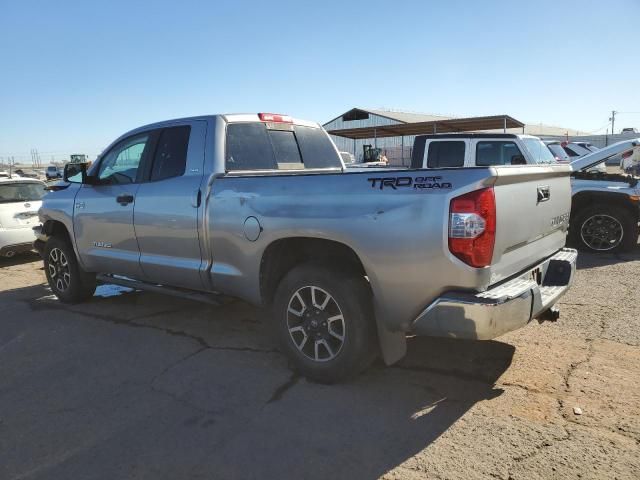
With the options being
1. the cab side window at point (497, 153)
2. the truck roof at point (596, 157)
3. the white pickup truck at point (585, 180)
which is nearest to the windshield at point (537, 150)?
the white pickup truck at point (585, 180)

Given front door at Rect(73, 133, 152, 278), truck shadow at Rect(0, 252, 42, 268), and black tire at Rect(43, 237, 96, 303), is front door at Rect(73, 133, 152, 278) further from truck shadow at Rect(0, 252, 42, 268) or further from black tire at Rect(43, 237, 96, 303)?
truck shadow at Rect(0, 252, 42, 268)

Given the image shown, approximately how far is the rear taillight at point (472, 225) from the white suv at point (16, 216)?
8121 mm

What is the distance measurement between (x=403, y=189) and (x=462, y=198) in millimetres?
357

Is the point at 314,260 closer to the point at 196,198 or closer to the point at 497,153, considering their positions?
the point at 196,198

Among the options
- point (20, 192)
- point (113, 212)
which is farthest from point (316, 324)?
point (20, 192)

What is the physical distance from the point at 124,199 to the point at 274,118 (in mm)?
1696

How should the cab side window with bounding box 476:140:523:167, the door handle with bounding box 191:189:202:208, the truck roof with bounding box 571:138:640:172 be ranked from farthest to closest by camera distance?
the cab side window with bounding box 476:140:523:167
the truck roof with bounding box 571:138:640:172
the door handle with bounding box 191:189:202:208

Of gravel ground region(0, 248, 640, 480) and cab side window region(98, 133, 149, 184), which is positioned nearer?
gravel ground region(0, 248, 640, 480)

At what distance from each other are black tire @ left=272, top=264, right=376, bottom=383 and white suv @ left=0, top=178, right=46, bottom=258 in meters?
6.65

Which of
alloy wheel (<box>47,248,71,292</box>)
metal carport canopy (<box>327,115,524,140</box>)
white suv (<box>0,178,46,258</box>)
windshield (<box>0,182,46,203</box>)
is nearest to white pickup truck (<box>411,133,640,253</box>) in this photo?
alloy wheel (<box>47,248,71,292</box>)

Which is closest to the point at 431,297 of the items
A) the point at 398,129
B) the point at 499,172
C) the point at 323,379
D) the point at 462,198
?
the point at 462,198

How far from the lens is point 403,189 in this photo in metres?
2.98

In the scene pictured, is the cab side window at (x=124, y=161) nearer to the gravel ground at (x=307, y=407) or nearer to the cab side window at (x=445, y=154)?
the gravel ground at (x=307, y=407)

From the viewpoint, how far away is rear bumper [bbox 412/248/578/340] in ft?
9.26
